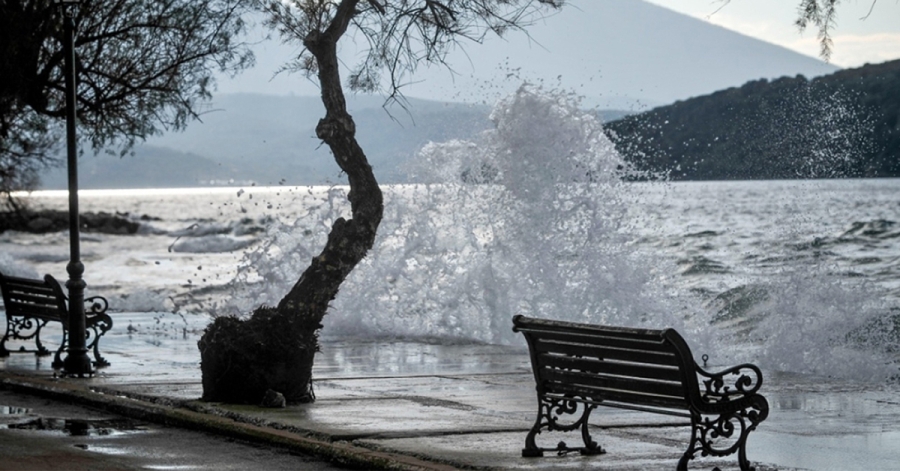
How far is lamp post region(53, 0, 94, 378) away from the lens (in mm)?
11578

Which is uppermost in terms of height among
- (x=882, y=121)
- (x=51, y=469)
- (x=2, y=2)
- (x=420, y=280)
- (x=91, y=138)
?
(x=882, y=121)

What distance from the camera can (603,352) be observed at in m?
7.00

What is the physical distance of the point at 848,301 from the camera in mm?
18562

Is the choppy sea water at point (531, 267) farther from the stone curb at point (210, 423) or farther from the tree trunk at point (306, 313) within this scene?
the tree trunk at point (306, 313)

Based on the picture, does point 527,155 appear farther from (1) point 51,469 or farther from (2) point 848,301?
(1) point 51,469

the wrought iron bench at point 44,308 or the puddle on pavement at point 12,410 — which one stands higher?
the wrought iron bench at point 44,308

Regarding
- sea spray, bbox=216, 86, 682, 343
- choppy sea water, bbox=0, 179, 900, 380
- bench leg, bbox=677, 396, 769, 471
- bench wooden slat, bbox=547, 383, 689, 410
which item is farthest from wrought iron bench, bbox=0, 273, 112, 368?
bench leg, bbox=677, 396, 769, 471

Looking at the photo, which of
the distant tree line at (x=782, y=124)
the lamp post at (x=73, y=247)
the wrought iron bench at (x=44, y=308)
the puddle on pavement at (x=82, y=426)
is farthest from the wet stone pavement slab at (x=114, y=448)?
the distant tree line at (x=782, y=124)

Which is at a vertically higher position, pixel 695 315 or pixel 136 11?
pixel 136 11

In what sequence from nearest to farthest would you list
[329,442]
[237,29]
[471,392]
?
[329,442] → [471,392] → [237,29]

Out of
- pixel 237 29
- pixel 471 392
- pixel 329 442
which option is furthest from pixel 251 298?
pixel 329 442

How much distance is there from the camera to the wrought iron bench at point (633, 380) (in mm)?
6594

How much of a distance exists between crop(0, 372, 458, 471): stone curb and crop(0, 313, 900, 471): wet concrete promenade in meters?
0.01

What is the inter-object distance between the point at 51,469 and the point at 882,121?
81912 mm
